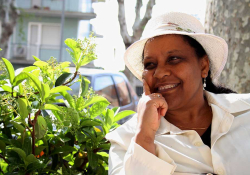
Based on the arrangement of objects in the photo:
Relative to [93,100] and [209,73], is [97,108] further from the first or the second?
[209,73]

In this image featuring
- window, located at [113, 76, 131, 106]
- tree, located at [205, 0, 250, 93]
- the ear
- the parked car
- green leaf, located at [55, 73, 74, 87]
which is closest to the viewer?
green leaf, located at [55, 73, 74, 87]

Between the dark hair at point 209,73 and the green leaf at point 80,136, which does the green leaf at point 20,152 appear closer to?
the green leaf at point 80,136

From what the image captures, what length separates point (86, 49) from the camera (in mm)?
2061

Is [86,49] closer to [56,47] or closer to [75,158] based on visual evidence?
[75,158]

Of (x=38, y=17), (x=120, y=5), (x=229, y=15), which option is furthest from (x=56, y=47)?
(x=229, y=15)

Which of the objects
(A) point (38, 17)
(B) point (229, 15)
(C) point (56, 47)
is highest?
(B) point (229, 15)

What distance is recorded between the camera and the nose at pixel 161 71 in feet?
6.72

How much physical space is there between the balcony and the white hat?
70.7 feet

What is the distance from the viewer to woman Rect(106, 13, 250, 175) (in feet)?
6.12

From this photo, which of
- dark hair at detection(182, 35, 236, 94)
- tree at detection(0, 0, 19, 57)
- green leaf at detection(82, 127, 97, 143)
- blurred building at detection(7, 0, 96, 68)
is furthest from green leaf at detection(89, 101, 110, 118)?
blurred building at detection(7, 0, 96, 68)

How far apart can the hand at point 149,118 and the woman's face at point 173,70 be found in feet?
0.32

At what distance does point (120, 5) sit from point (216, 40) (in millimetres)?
7655

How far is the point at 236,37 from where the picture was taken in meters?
2.88

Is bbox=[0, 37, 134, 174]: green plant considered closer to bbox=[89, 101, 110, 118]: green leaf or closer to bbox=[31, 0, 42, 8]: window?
bbox=[89, 101, 110, 118]: green leaf
